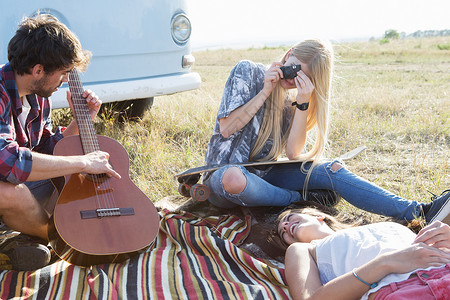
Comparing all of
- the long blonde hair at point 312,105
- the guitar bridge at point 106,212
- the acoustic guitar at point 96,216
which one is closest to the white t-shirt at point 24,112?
the acoustic guitar at point 96,216

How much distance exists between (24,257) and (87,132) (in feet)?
2.49

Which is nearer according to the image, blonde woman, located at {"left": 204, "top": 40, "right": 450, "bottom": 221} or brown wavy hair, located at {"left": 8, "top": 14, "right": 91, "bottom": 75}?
brown wavy hair, located at {"left": 8, "top": 14, "right": 91, "bottom": 75}

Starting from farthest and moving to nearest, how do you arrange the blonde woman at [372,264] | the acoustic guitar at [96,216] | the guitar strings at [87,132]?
the guitar strings at [87,132] < the acoustic guitar at [96,216] < the blonde woman at [372,264]

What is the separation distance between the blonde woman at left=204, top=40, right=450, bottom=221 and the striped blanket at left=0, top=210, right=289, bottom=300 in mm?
449

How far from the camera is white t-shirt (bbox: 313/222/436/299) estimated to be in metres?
1.99

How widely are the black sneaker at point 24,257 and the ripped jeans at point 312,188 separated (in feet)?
3.58

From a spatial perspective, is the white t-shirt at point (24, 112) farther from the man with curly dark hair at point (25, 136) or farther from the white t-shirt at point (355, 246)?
the white t-shirt at point (355, 246)

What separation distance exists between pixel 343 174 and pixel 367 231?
3.34 feet

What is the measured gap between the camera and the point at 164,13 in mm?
4453

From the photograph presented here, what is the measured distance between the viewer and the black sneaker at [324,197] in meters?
3.26

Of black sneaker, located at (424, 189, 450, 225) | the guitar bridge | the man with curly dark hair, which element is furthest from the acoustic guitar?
black sneaker, located at (424, 189, 450, 225)

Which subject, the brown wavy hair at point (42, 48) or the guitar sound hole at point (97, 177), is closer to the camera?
the brown wavy hair at point (42, 48)

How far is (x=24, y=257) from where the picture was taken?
236cm

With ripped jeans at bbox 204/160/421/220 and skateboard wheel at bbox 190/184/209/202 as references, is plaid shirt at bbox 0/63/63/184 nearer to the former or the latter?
skateboard wheel at bbox 190/184/209/202
